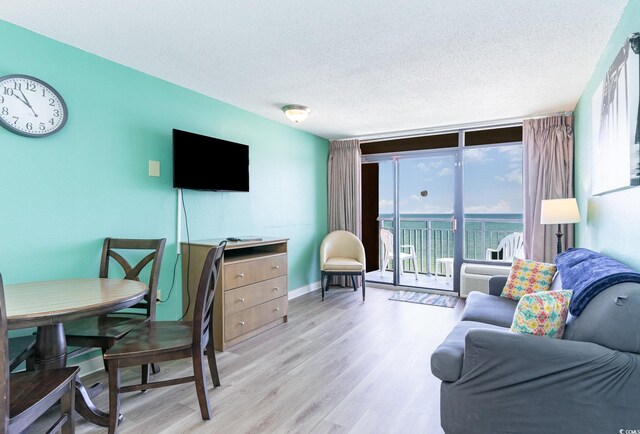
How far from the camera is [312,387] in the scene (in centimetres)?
226

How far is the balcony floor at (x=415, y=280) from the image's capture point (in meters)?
5.14

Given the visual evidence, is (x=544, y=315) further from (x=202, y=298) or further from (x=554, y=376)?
(x=202, y=298)

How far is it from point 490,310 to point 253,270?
6.78 feet

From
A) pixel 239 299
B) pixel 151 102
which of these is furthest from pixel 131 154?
pixel 239 299

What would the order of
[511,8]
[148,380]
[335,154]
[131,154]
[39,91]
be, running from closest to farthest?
[511,8] < [39,91] < [148,380] < [131,154] < [335,154]

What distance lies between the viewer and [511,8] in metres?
1.93

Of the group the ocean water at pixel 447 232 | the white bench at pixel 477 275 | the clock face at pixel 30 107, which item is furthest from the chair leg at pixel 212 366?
the ocean water at pixel 447 232

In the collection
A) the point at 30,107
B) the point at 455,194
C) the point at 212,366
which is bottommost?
the point at 212,366

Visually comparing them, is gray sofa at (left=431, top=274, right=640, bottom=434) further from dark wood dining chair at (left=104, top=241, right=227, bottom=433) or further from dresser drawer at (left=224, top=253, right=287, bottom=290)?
dresser drawer at (left=224, top=253, right=287, bottom=290)

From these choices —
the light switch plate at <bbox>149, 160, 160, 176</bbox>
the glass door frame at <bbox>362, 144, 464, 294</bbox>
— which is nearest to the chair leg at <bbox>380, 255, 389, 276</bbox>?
the glass door frame at <bbox>362, 144, 464, 294</bbox>

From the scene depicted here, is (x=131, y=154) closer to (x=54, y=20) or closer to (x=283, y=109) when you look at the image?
(x=54, y=20)

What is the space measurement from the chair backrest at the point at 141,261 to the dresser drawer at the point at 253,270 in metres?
0.64

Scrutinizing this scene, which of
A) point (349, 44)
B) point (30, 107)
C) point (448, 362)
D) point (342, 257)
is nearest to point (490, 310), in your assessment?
point (448, 362)

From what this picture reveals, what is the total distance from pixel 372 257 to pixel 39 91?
477cm
